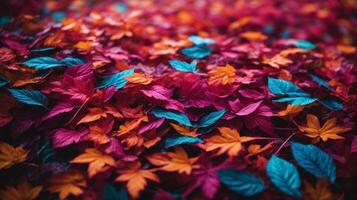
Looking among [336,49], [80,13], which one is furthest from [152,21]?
[336,49]

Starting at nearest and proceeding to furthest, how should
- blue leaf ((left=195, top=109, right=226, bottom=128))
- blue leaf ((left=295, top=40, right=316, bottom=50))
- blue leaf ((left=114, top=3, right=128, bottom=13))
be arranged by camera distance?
blue leaf ((left=195, top=109, right=226, bottom=128)), blue leaf ((left=295, top=40, right=316, bottom=50)), blue leaf ((left=114, top=3, right=128, bottom=13))

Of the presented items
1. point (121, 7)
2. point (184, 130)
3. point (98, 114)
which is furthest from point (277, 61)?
point (121, 7)

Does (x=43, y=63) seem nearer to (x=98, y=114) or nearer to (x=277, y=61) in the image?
(x=98, y=114)

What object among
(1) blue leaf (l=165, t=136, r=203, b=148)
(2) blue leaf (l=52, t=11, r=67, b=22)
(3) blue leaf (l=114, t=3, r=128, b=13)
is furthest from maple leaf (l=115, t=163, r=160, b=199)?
(3) blue leaf (l=114, t=3, r=128, b=13)

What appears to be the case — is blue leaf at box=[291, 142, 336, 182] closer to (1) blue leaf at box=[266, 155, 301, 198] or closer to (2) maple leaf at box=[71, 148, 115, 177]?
(1) blue leaf at box=[266, 155, 301, 198]

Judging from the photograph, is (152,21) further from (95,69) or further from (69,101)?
(69,101)

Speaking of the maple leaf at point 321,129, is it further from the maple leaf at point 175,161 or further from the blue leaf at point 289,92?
the maple leaf at point 175,161
